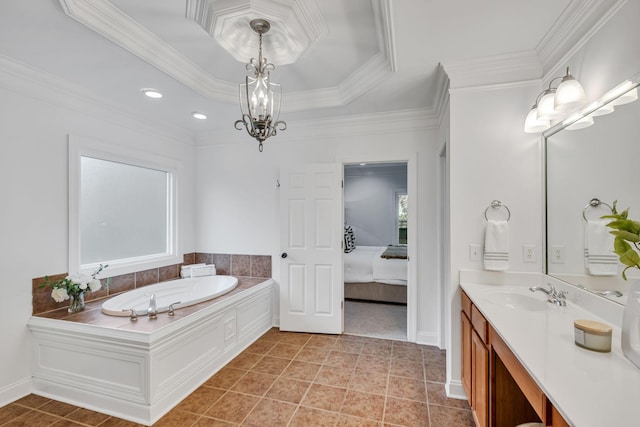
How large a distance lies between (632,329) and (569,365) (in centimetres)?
25

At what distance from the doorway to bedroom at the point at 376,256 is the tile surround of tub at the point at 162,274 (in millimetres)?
1342

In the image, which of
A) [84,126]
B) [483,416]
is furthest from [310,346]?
[84,126]

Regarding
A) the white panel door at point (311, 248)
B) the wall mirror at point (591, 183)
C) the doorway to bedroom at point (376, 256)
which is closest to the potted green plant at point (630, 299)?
the wall mirror at point (591, 183)

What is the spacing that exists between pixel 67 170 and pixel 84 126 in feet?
1.46

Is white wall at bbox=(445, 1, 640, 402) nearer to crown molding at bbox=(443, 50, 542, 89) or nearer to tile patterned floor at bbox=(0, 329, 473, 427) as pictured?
crown molding at bbox=(443, 50, 542, 89)

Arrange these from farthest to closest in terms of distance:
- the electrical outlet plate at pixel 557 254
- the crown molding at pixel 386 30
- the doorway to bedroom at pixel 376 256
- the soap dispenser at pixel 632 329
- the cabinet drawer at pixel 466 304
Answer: the doorway to bedroom at pixel 376 256 < the cabinet drawer at pixel 466 304 < the electrical outlet plate at pixel 557 254 < the crown molding at pixel 386 30 < the soap dispenser at pixel 632 329

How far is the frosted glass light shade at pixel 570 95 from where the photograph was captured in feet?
4.94

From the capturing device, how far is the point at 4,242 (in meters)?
2.13

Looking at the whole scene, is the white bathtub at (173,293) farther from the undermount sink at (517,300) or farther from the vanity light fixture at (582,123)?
the vanity light fixture at (582,123)

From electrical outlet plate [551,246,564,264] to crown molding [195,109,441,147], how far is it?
161 cm

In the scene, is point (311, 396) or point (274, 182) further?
point (274, 182)

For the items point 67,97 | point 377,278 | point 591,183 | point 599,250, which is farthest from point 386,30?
point 377,278

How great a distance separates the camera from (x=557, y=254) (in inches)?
74.0

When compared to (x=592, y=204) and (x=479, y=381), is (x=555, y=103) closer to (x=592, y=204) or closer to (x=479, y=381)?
(x=592, y=204)
